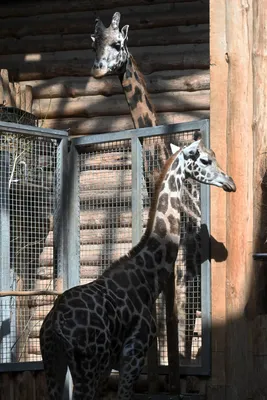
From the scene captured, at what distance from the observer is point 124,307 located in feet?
26.3

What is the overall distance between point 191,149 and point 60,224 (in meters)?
1.48

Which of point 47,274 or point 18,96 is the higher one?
point 18,96

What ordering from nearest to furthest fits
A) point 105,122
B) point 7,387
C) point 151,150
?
1. point 7,387
2. point 151,150
3. point 105,122

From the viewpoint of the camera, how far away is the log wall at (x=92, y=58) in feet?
39.4

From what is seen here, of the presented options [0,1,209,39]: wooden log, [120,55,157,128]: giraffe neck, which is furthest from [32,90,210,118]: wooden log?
[120,55,157,128]: giraffe neck

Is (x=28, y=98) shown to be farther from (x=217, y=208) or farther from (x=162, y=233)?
(x=217, y=208)

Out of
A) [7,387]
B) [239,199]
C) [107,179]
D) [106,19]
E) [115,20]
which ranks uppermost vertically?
[106,19]

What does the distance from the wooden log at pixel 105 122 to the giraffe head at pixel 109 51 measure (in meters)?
2.04

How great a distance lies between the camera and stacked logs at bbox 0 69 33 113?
38.9 feet

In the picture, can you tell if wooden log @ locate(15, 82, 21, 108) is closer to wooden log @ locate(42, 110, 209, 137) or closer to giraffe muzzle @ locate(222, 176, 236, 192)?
wooden log @ locate(42, 110, 209, 137)

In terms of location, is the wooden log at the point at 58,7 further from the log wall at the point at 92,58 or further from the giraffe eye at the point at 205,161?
the giraffe eye at the point at 205,161

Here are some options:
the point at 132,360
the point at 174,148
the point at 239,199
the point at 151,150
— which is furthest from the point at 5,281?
the point at 239,199

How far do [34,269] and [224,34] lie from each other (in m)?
2.56

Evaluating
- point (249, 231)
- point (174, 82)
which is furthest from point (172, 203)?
point (174, 82)
